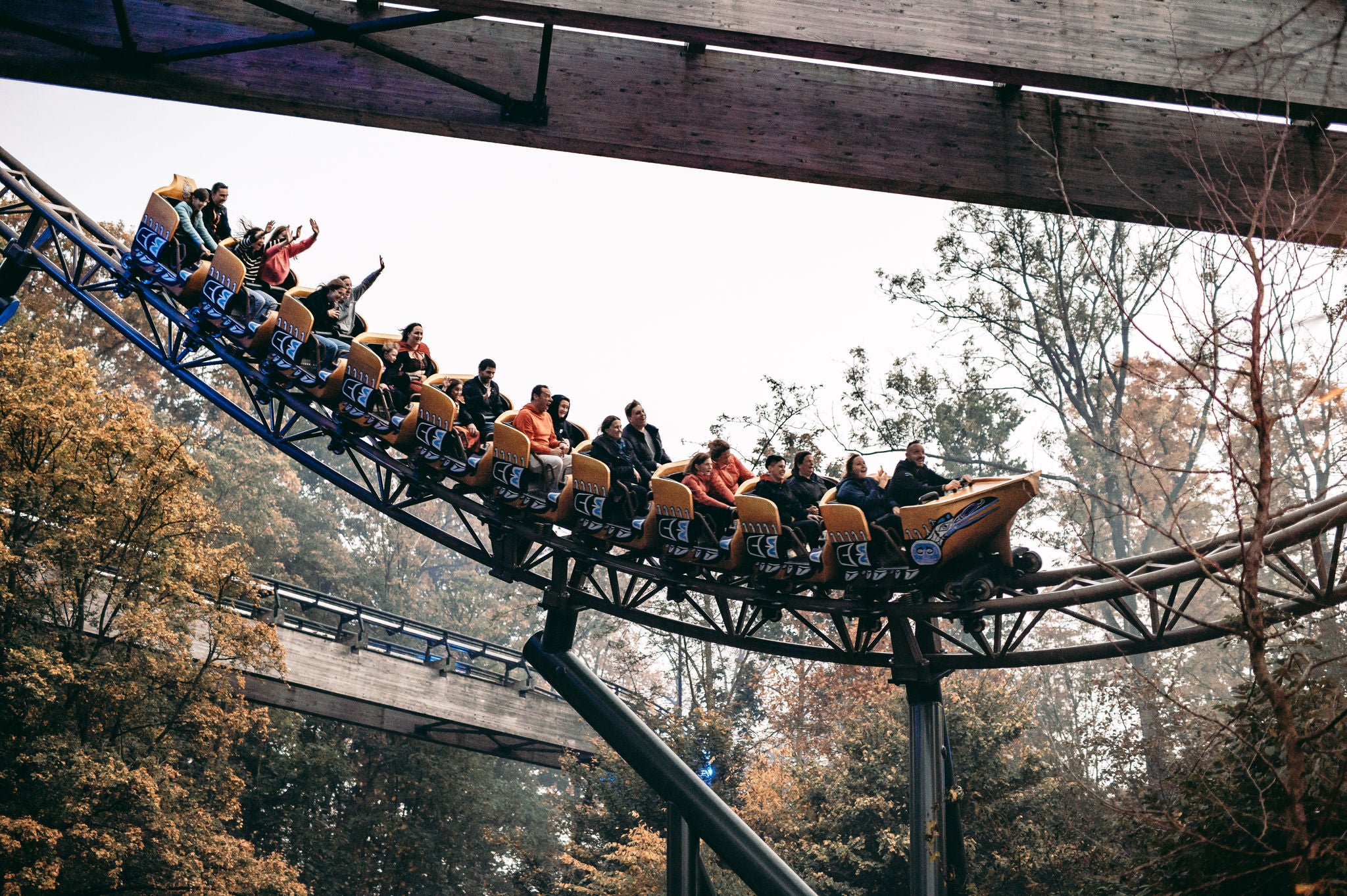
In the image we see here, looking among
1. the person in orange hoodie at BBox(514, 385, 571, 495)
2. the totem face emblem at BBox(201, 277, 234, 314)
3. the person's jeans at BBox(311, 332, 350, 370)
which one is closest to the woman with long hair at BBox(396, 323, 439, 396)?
the person's jeans at BBox(311, 332, 350, 370)

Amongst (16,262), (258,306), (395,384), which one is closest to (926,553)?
(395,384)

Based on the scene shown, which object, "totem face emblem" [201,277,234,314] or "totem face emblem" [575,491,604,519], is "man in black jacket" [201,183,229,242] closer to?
"totem face emblem" [201,277,234,314]

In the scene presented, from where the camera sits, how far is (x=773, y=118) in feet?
18.1

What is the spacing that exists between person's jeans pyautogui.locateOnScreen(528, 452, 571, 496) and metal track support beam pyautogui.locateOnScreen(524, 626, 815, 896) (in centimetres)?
122

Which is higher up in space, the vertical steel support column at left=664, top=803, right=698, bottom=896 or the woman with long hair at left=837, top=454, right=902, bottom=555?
the woman with long hair at left=837, top=454, right=902, bottom=555

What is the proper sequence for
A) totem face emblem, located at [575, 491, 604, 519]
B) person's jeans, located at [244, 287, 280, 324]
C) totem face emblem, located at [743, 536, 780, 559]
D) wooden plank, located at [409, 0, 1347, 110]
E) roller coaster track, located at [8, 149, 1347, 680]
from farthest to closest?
1. person's jeans, located at [244, 287, 280, 324]
2. totem face emblem, located at [575, 491, 604, 519]
3. totem face emblem, located at [743, 536, 780, 559]
4. roller coaster track, located at [8, 149, 1347, 680]
5. wooden plank, located at [409, 0, 1347, 110]

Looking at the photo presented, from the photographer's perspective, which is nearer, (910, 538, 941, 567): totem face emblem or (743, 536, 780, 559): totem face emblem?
(910, 538, 941, 567): totem face emblem

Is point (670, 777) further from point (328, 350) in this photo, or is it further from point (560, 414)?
point (328, 350)

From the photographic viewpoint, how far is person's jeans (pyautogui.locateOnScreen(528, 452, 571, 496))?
8.17 meters

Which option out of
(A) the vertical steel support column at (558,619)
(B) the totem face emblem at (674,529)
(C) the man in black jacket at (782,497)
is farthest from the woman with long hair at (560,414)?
(C) the man in black jacket at (782,497)

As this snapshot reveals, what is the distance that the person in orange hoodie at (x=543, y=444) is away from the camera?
818 cm

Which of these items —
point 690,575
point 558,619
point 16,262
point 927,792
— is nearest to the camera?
point 927,792

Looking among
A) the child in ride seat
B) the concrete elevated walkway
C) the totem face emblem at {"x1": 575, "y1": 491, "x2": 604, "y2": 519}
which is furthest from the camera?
the concrete elevated walkway

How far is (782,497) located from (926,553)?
132 centimetres
